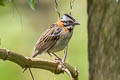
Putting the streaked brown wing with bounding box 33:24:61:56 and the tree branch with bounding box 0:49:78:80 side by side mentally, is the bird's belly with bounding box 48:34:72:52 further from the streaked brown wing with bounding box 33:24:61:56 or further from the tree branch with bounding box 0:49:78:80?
the tree branch with bounding box 0:49:78:80

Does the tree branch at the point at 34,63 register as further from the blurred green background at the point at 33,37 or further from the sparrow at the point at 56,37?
the blurred green background at the point at 33,37

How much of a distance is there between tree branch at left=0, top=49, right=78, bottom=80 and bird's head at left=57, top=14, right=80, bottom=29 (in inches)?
29.0

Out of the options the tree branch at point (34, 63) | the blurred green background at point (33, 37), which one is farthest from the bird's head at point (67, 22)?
the blurred green background at point (33, 37)

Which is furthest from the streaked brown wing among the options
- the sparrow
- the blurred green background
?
the blurred green background

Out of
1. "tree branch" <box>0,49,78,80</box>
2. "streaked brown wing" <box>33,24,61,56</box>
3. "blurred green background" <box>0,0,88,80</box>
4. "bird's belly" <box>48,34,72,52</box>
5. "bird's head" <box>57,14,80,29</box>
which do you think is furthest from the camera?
"blurred green background" <box>0,0,88,80</box>

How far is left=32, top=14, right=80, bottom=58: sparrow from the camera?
4.95 metres

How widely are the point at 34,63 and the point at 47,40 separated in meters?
1.23

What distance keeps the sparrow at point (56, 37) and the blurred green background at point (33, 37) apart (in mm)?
1796

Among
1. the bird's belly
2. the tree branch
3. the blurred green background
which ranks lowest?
the blurred green background

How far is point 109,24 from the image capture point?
5844 millimetres

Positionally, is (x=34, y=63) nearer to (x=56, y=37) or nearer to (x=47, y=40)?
(x=47, y=40)

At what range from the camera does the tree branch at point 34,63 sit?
3683mm

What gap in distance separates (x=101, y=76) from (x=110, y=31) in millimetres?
454

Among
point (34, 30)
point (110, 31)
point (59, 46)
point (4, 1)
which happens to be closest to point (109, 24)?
point (110, 31)
